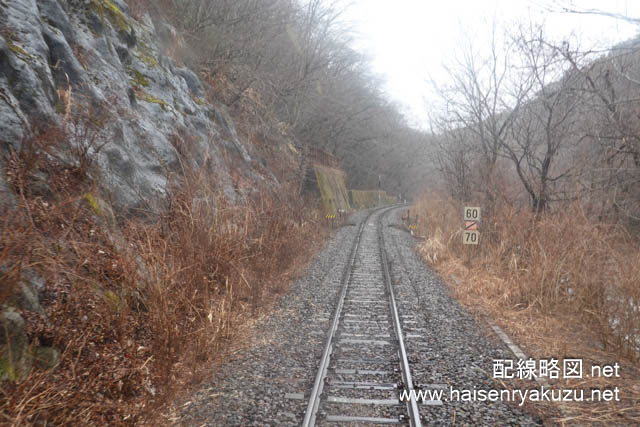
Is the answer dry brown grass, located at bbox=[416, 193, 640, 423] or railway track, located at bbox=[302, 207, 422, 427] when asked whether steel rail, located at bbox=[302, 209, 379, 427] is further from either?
dry brown grass, located at bbox=[416, 193, 640, 423]

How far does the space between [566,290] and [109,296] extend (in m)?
7.24

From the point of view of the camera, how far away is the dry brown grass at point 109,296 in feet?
9.70

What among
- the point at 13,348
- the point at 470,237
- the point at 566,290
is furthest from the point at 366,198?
the point at 13,348

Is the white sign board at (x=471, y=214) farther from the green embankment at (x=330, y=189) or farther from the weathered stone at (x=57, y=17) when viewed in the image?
the green embankment at (x=330, y=189)

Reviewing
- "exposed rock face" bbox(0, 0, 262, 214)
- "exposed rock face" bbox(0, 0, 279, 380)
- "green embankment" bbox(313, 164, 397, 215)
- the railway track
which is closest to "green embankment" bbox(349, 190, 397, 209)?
"green embankment" bbox(313, 164, 397, 215)

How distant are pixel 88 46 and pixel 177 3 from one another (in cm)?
894

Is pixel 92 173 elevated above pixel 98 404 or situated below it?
above

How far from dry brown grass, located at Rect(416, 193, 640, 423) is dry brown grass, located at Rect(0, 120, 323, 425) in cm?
414

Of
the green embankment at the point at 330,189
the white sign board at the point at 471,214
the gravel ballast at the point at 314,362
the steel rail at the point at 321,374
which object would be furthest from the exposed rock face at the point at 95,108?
the green embankment at the point at 330,189

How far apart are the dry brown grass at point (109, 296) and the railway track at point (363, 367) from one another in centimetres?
151

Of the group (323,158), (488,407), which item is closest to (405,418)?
Answer: (488,407)

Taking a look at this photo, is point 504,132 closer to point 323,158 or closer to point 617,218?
point 617,218

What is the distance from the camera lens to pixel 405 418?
11.3ft

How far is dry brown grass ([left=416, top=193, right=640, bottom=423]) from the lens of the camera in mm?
4605
